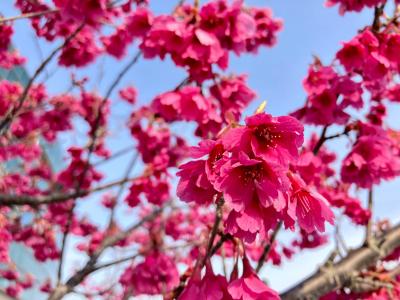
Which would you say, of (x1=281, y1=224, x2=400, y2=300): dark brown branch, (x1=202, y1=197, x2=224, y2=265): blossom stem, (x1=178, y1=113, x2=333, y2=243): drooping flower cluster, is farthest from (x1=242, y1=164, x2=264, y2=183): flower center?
(x1=281, y1=224, x2=400, y2=300): dark brown branch

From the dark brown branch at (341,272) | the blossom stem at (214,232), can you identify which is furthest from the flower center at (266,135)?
the dark brown branch at (341,272)

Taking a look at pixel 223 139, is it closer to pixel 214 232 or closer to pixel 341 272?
pixel 214 232

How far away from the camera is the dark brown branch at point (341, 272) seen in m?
2.10

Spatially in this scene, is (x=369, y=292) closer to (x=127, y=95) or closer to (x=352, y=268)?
(x=352, y=268)

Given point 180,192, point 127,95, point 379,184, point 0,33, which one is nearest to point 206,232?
point 180,192

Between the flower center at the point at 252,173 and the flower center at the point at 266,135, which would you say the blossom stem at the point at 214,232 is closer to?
the flower center at the point at 252,173

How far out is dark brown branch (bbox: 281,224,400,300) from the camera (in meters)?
2.10

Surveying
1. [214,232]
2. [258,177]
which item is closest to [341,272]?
[214,232]

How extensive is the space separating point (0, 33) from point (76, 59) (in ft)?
3.13

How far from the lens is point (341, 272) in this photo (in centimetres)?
219

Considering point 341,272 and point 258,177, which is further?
point 341,272

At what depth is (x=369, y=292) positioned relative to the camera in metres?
2.48

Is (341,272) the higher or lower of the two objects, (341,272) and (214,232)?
the lower

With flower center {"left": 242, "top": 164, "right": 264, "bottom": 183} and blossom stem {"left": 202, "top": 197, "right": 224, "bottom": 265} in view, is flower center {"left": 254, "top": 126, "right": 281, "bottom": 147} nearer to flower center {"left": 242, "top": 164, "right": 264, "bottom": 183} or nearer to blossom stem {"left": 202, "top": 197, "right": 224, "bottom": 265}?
flower center {"left": 242, "top": 164, "right": 264, "bottom": 183}
